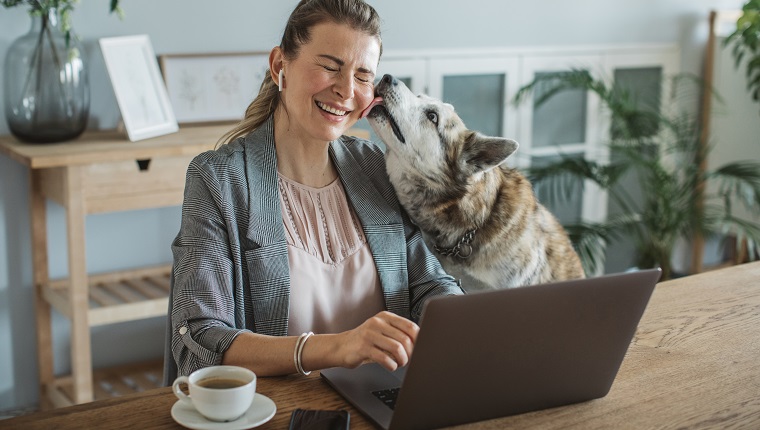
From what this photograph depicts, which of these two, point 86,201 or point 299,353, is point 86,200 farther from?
point 299,353

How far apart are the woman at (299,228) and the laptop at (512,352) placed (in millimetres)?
248

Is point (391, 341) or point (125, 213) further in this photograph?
point (125, 213)

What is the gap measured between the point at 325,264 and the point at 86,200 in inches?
52.0

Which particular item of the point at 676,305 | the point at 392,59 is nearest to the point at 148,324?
the point at 392,59

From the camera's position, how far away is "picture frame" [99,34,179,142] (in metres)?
2.92

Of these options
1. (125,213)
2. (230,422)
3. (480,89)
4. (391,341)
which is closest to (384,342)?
(391,341)

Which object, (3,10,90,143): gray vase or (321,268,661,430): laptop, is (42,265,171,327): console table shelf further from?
(321,268,661,430): laptop

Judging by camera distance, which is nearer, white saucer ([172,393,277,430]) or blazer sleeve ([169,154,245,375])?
white saucer ([172,393,277,430])

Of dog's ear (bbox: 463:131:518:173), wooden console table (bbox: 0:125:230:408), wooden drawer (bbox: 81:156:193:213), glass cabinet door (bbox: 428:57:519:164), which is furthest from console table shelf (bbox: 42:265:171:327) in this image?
glass cabinet door (bbox: 428:57:519:164)

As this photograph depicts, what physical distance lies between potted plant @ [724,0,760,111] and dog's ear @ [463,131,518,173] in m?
2.72

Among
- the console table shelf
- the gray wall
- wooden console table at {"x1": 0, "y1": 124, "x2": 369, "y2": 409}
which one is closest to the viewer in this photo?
wooden console table at {"x1": 0, "y1": 124, "x2": 369, "y2": 409}

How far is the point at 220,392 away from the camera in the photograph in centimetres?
118

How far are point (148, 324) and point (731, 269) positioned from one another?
6.95 ft

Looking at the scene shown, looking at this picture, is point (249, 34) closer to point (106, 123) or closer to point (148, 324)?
point (106, 123)
